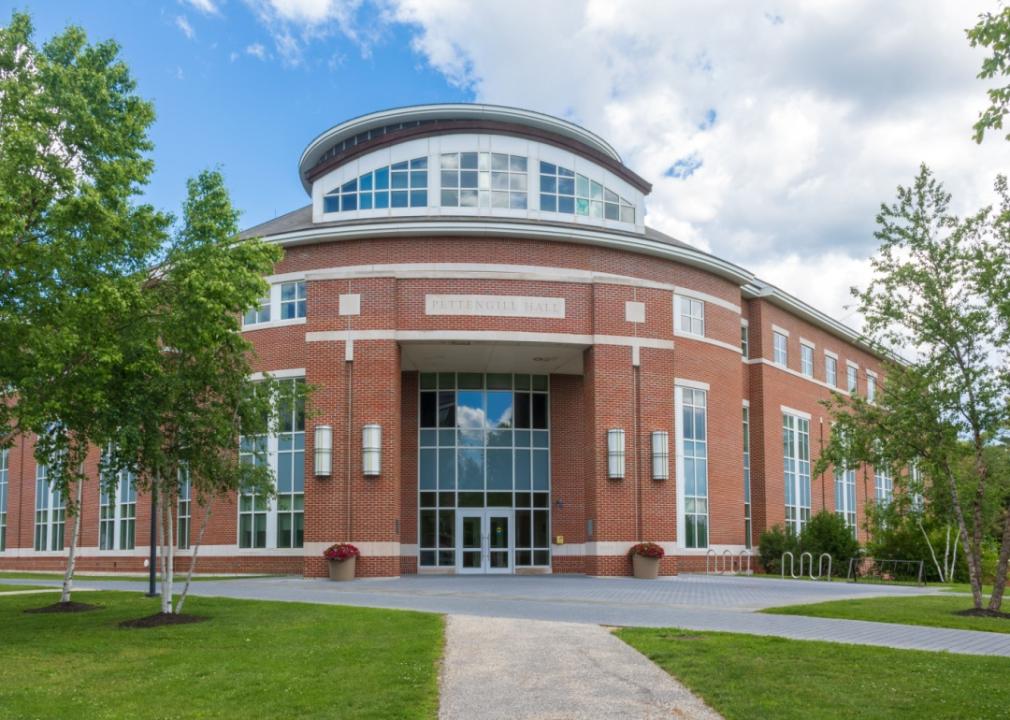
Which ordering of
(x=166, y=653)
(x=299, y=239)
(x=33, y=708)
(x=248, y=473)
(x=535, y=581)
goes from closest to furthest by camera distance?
1. (x=33, y=708)
2. (x=166, y=653)
3. (x=248, y=473)
4. (x=535, y=581)
5. (x=299, y=239)

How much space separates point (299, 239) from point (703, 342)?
15.1 metres

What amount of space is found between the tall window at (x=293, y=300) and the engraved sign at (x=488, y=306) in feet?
16.8

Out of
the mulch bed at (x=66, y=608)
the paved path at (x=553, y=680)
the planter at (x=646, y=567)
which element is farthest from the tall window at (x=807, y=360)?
the mulch bed at (x=66, y=608)

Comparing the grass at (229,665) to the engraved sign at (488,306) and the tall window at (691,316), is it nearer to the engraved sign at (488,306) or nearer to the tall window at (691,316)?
the engraved sign at (488,306)

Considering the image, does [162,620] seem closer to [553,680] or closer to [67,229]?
[67,229]

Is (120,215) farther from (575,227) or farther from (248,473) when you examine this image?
(575,227)

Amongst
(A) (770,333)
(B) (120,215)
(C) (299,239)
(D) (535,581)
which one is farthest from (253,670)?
(A) (770,333)

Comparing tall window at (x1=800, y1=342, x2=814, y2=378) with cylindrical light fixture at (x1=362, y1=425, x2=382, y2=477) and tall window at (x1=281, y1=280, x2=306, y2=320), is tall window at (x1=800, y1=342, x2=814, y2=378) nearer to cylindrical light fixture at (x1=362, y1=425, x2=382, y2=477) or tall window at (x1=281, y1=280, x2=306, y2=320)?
cylindrical light fixture at (x1=362, y1=425, x2=382, y2=477)

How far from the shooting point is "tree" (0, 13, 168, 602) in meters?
15.6

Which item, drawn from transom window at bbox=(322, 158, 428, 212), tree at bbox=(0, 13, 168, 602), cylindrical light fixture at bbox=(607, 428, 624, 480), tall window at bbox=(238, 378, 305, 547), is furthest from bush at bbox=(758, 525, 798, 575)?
tree at bbox=(0, 13, 168, 602)

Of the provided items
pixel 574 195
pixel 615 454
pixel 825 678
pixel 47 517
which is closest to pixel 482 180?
pixel 574 195

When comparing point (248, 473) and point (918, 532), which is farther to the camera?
point (918, 532)

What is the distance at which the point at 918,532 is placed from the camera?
35.8 meters

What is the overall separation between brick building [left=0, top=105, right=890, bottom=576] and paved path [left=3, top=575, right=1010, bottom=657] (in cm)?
324
